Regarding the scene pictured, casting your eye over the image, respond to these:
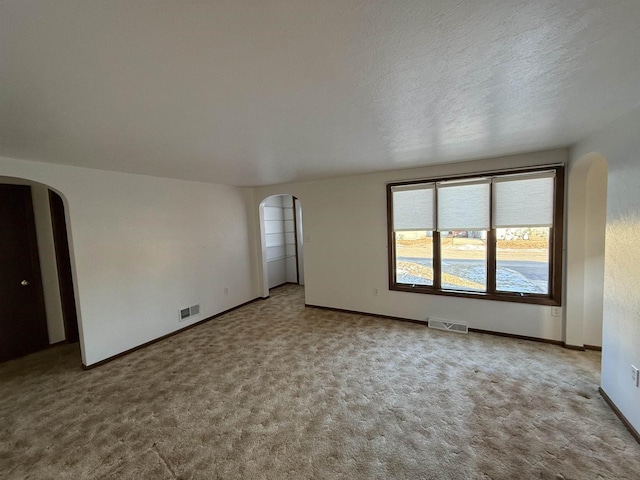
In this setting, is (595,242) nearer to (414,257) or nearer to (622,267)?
(622,267)

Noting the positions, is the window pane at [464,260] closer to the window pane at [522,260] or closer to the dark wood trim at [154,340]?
the window pane at [522,260]

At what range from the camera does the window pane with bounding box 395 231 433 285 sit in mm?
4105

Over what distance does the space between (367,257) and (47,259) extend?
4739 millimetres

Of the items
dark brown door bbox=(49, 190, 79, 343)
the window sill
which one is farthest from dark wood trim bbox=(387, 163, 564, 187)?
dark brown door bbox=(49, 190, 79, 343)

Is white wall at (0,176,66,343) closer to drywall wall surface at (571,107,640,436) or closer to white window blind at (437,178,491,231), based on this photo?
white window blind at (437,178,491,231)

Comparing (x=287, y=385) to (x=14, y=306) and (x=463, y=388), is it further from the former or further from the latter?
(x=14, y=306)

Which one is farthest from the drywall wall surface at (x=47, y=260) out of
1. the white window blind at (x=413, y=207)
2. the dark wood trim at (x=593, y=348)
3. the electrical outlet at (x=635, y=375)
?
the dark wood trim at (x=593, y=348)

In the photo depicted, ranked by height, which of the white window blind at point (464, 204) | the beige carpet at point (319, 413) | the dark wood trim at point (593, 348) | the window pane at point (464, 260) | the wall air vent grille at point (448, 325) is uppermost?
the white window blind at point (464, 204)

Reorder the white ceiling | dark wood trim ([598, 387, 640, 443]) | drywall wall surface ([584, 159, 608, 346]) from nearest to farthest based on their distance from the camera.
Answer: the white ceiling < dark wood trim ([598, 387, 640, 443]) < drywall wall surface ([584, 159, 608, 346])

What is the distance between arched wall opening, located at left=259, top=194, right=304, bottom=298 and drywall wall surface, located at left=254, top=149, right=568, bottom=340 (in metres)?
1.54

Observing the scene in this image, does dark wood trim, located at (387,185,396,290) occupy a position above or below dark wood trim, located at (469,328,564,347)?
above

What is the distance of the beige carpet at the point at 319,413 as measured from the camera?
1.79m

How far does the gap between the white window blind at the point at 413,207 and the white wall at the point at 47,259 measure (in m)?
5.06

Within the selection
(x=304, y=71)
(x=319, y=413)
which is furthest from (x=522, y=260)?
(x=304, y=71)
